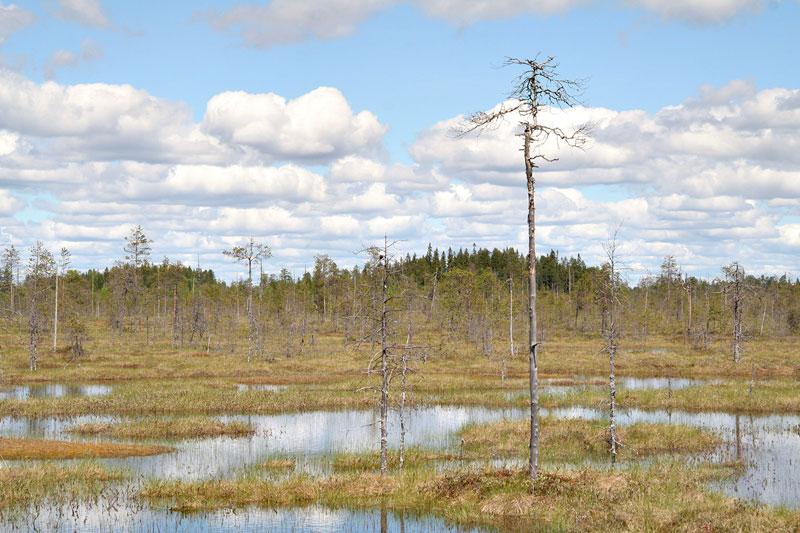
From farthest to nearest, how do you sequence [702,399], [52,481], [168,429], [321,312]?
[321,312]
[702,399]
[168,429]
[52,481]

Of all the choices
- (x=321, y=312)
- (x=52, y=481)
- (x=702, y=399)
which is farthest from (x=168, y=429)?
(x=321, y=312)

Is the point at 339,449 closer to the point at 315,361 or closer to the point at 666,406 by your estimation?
the point at 666,406

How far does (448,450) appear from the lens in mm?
29906

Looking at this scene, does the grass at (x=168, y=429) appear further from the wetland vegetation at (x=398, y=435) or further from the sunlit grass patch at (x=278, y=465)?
the sunlit grass patch at (x=278, y=465)

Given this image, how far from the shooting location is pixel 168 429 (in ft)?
114

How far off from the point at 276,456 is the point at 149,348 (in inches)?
1970

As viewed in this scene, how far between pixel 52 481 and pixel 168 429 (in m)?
11.0

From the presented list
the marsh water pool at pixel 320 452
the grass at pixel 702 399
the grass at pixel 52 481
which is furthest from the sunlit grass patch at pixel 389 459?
the grass at pixel 702 399

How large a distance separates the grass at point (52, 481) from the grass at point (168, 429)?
794 cm

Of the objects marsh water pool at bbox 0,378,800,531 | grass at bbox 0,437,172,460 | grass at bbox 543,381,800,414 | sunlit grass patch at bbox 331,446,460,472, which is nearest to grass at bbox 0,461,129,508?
marsh water pool at bbox 0,378,800,531

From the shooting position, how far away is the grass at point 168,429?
111 ft

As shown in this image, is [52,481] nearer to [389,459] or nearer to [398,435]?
[389,459]

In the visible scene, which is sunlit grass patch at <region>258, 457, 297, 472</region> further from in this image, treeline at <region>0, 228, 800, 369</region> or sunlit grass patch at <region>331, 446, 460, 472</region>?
treeline at <region>0, 228, 800, 369</region>

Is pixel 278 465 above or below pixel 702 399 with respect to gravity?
below
